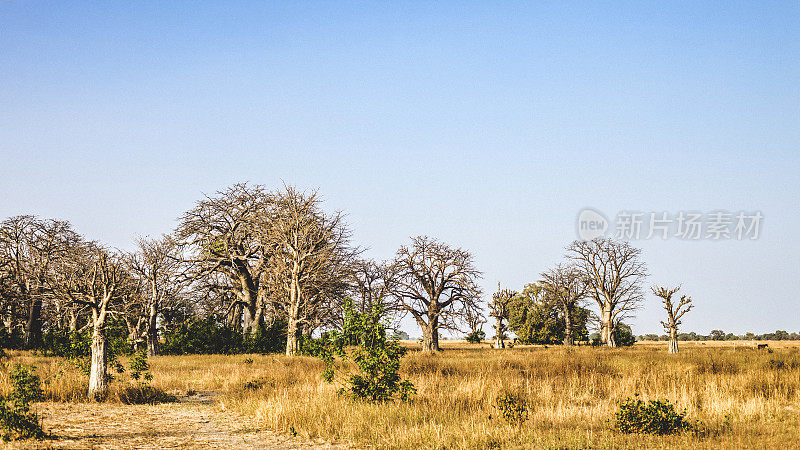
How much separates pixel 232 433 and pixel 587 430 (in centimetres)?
708

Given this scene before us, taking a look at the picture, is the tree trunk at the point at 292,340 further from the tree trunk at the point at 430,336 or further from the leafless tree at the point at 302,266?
the tree trunk at the point at 430,336

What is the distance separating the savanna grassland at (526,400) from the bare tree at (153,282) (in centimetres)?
1845

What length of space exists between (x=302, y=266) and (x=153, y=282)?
10065 millimetres

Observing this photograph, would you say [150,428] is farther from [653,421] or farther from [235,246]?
[235,246]

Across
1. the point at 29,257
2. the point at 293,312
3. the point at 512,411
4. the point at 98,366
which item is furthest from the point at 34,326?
the point at 512,411

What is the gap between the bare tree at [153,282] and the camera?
38812 mm

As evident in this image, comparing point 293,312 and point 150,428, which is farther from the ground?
point 293,312

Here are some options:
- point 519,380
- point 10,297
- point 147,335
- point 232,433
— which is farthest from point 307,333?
point 232,433

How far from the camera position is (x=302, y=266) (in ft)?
123

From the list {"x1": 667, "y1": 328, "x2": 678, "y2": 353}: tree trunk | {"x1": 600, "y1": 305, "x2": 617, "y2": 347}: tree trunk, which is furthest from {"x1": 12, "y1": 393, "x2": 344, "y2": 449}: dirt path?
{"x1": 600, "y1": 305, "x2": 617, "y2": 347}: tree trunk

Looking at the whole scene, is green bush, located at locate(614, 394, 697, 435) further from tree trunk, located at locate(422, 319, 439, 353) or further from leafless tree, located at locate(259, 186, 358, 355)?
tree trunk, located at locate(422, 319, 439, 353)

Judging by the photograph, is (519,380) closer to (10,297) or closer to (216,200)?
(216,200)

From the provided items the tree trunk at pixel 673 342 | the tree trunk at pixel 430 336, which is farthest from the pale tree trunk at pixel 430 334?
the tree trunk at pixel 673 342

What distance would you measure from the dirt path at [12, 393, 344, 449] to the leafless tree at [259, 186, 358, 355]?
848 inches
